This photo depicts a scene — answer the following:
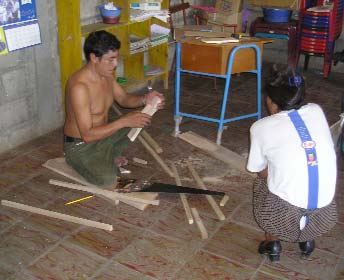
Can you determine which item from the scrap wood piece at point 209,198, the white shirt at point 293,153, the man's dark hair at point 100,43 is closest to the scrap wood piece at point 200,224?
the scrap wood piece at point 209,198

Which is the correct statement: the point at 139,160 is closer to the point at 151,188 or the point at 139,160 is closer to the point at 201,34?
the point at 151,188

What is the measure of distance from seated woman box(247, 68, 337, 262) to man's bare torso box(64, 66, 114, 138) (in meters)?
1.32

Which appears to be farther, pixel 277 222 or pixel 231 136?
pixel 231 136

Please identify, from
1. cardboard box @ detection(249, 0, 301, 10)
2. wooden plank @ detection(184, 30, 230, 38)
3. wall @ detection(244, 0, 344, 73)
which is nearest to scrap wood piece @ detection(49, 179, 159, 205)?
wooden plank @ detection(184, 30, 230, 38)

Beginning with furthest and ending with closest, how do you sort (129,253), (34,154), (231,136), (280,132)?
(231,136), (34,154), (129,253), (280,132)

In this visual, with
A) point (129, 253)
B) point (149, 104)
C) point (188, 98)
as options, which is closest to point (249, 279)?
point (129, 253)

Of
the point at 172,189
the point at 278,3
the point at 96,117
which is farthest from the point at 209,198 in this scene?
the point at 278,3

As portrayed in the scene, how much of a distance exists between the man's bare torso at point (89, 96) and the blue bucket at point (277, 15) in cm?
352

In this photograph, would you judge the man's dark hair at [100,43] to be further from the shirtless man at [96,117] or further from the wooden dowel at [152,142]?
the wooden dowel at [152,142]

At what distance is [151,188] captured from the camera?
10.7ft

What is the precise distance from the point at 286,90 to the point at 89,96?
57.7 inches

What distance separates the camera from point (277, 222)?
2447mm

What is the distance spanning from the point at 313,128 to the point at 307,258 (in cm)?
89

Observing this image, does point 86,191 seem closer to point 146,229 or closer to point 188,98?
point 146,229
